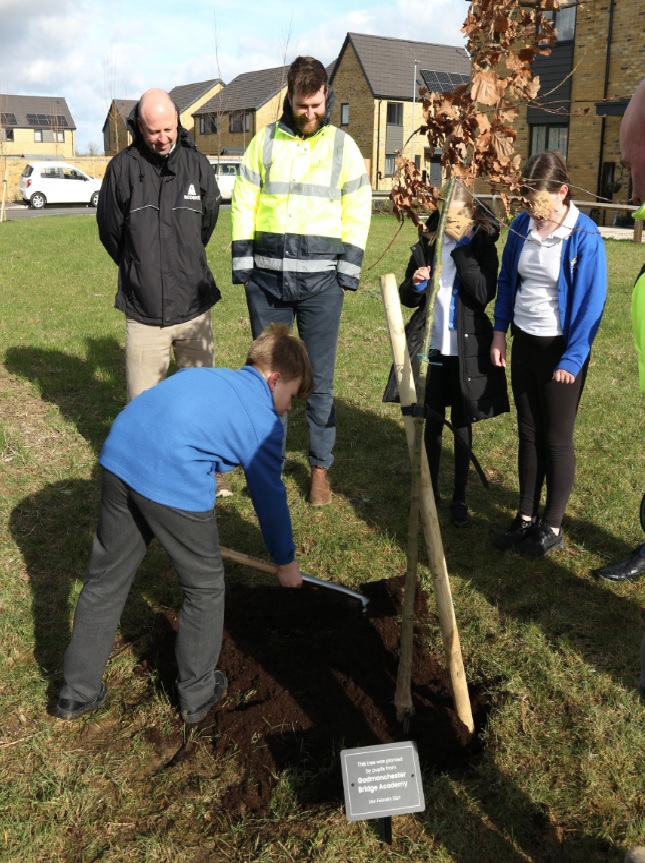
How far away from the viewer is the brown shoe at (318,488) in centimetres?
523

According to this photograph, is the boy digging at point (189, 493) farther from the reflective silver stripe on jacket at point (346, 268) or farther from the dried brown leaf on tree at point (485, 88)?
the reflective silver stripe on jacket at point (346, 268)

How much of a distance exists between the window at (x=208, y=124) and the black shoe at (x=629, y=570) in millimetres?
51939

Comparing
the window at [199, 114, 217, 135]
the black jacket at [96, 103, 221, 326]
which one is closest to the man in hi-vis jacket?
the black jacket at [96, 103, 221, 326]

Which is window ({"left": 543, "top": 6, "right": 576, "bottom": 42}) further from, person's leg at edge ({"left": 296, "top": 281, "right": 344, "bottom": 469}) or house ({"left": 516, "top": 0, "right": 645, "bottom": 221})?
person's leg at edge ({"left": 296, "top": 281, "right": 344, "bottom": 469})

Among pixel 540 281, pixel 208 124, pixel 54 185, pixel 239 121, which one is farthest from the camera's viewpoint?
pixel 208 124

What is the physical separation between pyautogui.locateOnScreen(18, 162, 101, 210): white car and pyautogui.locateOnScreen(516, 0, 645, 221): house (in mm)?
17745

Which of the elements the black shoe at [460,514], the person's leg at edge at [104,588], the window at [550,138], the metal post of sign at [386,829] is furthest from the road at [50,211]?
the metal post of sign at [386,829]

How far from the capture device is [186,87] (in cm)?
6162

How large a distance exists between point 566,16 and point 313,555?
2541 centimetres

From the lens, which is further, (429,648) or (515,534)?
(515,534)

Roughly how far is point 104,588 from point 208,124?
181 feet

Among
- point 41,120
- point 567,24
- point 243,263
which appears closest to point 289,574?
point 243,263

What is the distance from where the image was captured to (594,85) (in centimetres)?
2370

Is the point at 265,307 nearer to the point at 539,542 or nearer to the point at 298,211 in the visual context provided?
the point at 298,211
